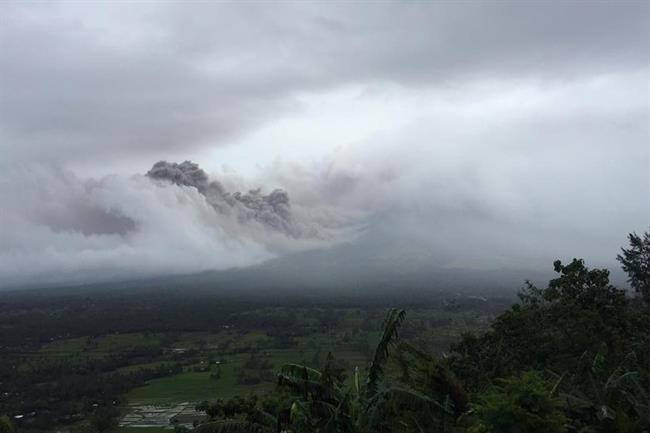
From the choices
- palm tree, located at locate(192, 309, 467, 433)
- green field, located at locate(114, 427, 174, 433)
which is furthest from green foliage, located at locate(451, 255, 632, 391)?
green field, located at locate(114, 427, 174, 433)

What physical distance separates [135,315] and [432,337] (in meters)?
83.7

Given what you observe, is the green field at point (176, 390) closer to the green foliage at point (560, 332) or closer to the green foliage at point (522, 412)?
the green foliage at point (560, 332)

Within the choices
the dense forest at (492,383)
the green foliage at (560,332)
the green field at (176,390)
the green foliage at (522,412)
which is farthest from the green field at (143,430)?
the green foliage at (522,412)

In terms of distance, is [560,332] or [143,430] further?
[143,430]

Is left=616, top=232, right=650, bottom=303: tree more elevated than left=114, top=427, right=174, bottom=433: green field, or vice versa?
left=616, top=232, right=650, bottom=303: tree

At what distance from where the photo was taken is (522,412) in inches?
428

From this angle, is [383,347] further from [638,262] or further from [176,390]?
[176,390]

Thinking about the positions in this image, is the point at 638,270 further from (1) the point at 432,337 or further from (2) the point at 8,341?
(2) the point at 8,341

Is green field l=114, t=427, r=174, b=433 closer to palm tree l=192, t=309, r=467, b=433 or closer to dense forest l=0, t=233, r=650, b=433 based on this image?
dense forest l=0, t=233, r=650, b=433

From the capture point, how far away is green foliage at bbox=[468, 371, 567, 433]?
1088 centimetres

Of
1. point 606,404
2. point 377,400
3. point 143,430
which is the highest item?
point 377,400

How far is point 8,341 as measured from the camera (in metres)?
99.3

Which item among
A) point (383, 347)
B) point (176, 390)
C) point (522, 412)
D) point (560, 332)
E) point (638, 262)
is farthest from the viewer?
point (176, 390)

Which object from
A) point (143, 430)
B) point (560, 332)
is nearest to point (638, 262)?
point (560, 332)
